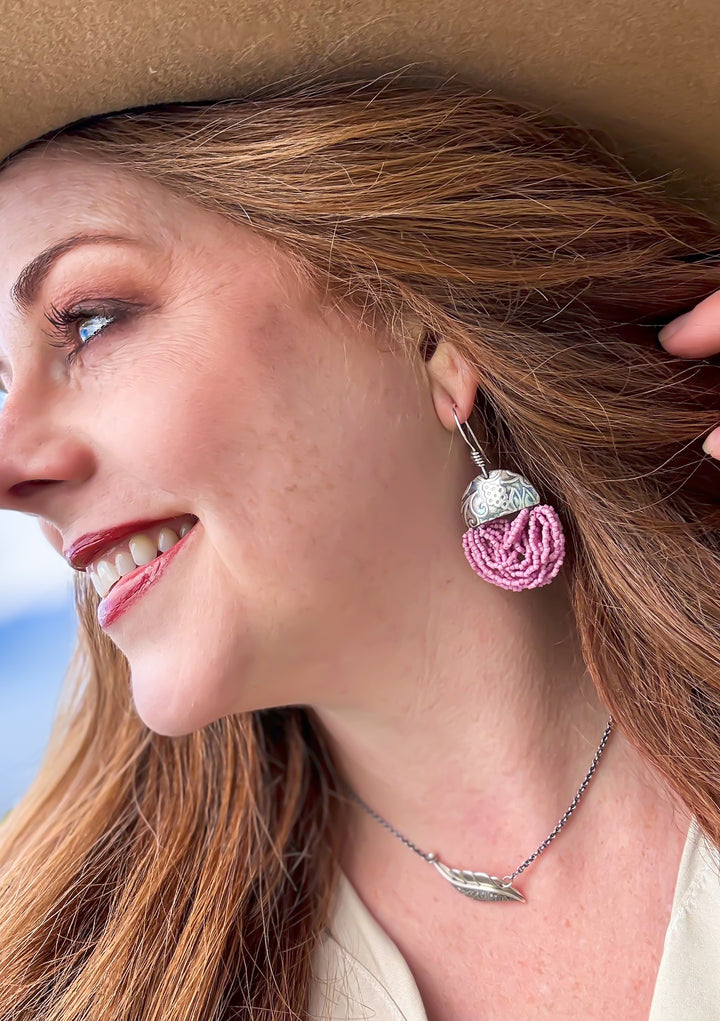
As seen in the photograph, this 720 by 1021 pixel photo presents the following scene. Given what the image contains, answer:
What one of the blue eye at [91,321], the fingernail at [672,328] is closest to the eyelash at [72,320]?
the blue eye at [91,321]

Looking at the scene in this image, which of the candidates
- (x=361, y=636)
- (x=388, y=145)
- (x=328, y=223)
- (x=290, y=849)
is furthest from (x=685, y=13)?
(x=290, y=849)

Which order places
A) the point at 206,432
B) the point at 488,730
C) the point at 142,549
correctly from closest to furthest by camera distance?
the point at 206,432
the point at 142,549
the point at 488,730

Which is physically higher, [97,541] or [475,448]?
[97,541]

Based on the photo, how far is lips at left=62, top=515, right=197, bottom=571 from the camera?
125cm

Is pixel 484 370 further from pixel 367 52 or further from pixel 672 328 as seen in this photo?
pixel 367 52

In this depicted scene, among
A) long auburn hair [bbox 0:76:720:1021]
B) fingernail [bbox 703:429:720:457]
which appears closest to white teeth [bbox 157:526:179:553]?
long auburn hair [bbox 0:76:720:1021]

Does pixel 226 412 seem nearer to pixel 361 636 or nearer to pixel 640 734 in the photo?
pixel 361 636

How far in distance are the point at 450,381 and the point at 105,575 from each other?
553mm

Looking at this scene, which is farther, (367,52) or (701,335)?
(701,335)

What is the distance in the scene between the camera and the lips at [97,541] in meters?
1.25

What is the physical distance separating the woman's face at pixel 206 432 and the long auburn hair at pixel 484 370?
7 centimetres

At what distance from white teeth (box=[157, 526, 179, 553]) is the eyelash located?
0.84 ft

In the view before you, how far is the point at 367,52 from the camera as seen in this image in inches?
47.3

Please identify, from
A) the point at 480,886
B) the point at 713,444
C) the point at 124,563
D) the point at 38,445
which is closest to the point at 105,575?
the point at 124,563
